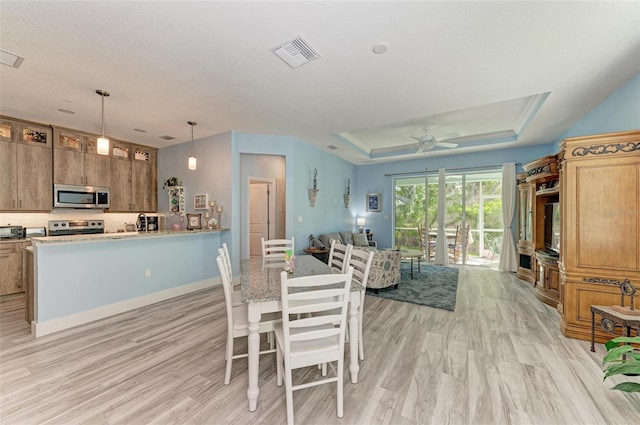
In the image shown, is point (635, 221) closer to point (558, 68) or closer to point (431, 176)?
point (558, 68)

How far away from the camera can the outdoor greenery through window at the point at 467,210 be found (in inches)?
252

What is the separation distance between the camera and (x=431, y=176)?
274 inches

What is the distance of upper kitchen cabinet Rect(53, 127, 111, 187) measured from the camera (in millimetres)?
4464

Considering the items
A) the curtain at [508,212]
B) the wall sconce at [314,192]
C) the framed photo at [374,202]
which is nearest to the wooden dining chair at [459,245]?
the curtain at [508,212]

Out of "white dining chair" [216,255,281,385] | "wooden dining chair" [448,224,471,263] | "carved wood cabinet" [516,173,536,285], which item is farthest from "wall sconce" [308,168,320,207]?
"carved wood cabinet" [516,173,536,285]

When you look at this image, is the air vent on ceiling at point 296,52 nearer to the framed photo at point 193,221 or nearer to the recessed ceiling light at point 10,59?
the recessed ceiling light at point 10,59

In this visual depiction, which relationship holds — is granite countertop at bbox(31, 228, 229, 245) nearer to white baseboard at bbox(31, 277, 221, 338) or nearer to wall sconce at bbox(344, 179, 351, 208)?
white baseboard at bbox(31, 277, 221, 338)

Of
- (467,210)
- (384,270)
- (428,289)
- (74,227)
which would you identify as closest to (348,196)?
(467,210)

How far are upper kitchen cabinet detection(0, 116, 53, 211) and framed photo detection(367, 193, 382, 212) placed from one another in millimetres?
7007

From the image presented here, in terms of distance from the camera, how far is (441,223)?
670 centimetres

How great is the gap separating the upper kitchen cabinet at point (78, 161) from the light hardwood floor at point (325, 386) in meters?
2.45

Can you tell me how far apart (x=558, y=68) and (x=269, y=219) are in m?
5.18

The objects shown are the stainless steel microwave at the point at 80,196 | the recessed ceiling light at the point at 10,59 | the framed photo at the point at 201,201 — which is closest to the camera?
the recessed ceiling light at the point at 10,59

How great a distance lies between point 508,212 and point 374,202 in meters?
3.27
